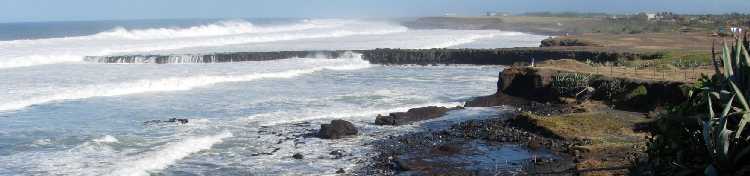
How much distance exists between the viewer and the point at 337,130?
24453mm

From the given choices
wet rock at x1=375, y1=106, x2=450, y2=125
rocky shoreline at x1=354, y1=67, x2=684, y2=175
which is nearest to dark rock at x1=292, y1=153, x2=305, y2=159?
rocky shoreline at x1=354, y1=67, x2=684, y2=175

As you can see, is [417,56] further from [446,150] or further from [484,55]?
[446,150]

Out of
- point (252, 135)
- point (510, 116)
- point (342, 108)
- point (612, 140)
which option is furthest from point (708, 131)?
point (342, 108)

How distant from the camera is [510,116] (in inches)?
1121

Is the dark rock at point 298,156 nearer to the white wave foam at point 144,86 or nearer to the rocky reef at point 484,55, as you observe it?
the white wave foam at point 144,86

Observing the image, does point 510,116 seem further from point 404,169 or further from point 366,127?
point 404,169

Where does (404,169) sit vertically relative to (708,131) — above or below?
below

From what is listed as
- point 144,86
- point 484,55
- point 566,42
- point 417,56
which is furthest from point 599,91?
point 566,42

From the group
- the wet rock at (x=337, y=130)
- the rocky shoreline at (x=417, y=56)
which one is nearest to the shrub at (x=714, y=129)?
the wet rock at (x=337, y=130)

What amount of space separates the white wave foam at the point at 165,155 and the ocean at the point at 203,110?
3 centimetres

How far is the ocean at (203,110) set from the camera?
20969 millimetres

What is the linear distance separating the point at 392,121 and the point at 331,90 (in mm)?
12497

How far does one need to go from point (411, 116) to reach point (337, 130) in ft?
14.8

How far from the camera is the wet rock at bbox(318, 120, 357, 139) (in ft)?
79.6
